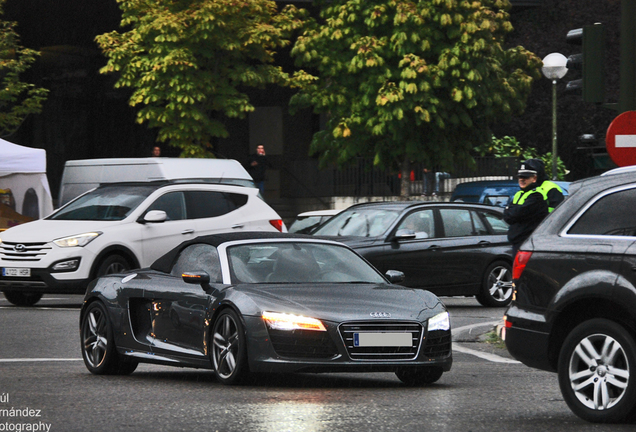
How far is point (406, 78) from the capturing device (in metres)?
31.5

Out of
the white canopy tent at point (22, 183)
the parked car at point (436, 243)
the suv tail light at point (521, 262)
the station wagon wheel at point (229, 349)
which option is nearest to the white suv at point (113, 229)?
the parked car at point (436, 243)

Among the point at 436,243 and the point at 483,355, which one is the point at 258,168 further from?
the point at 483,355

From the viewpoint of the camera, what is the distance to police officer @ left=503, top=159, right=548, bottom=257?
13.5 metres

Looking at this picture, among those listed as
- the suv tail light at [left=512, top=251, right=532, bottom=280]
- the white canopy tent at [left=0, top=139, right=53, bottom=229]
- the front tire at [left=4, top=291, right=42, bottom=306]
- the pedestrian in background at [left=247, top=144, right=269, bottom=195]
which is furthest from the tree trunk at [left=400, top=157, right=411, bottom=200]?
the suv tail light at [left=512, top=251, right=532, bottom=280]

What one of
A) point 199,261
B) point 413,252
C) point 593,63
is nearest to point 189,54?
point 413,252

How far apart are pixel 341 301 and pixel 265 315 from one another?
0.61m

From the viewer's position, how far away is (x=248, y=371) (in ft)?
31.3

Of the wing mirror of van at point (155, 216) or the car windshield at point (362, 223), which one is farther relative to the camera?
the wing mirror of van at point (155, 216)

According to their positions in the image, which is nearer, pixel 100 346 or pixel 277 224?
pixel 100 346

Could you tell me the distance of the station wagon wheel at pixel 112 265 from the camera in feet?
59.0

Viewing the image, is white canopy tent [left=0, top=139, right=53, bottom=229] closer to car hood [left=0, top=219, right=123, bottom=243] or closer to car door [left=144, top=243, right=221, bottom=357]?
car hood [left=0, top=219, right=123, bottom=243]

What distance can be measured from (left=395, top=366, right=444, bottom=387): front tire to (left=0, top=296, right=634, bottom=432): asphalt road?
0.11 m

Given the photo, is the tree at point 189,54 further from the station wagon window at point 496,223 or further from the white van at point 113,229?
the station wagon window at point 496,223

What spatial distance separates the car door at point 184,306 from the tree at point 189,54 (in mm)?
18843
